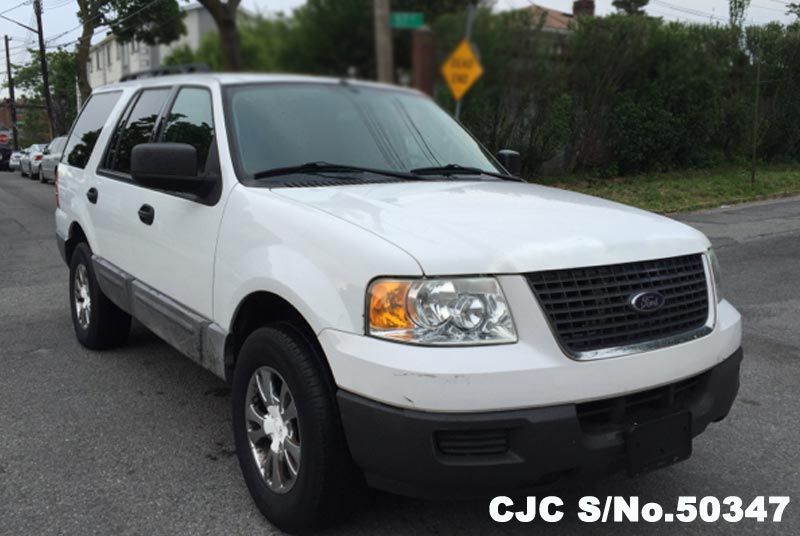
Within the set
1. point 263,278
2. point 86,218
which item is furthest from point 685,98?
point 263,278

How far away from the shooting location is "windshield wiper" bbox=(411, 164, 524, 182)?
3.61 metres

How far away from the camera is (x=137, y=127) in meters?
4.44

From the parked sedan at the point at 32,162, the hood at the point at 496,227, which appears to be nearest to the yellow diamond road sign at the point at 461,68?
the hood at the point at 496,227

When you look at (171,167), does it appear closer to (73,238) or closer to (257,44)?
(257,44)

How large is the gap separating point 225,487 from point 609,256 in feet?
6.28

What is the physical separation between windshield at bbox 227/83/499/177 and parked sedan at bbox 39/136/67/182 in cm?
1807

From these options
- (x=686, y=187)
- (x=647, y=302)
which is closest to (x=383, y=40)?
(x=647, y=302)

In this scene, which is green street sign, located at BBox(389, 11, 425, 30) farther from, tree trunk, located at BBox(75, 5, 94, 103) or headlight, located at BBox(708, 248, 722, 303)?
tree trunk, located at BBox(75, 5, 94, 103)

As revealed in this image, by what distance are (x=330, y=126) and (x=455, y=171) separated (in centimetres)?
67

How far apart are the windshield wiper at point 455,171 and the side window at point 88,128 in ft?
7.83

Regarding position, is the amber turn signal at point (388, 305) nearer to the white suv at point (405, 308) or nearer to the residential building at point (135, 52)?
the white suv at point (405, 308)

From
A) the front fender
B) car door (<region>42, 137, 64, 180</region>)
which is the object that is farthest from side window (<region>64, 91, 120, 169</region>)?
car door (<region>42, 137, 64, 180</region>)

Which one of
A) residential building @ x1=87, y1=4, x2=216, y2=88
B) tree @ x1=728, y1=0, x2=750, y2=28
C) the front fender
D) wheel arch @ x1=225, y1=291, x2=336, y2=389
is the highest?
tree @ x1=728, y1=0, x2=750, y2=28

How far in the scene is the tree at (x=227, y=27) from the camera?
306 cm
